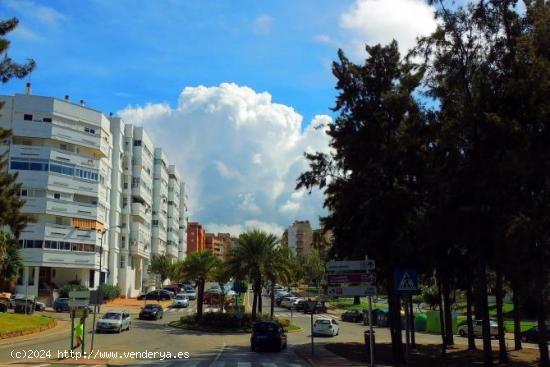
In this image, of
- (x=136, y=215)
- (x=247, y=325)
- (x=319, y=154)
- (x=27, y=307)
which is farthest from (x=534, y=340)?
(x=136, y=215)

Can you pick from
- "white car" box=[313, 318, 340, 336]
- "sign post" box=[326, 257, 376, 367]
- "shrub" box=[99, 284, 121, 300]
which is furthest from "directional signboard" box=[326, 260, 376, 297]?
"shrub" box=[99, 284, 121, 300]

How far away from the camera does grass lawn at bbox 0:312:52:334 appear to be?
37812 mm

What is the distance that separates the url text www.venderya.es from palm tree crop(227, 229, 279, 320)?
17841 millimetres

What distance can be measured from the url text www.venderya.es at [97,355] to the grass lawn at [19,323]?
9972 mm

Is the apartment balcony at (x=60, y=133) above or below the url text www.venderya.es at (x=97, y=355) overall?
above

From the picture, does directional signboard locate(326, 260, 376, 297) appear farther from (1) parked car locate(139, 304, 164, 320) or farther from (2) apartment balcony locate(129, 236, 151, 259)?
(2) apartment balcony locate(129, 236, 151, 259)

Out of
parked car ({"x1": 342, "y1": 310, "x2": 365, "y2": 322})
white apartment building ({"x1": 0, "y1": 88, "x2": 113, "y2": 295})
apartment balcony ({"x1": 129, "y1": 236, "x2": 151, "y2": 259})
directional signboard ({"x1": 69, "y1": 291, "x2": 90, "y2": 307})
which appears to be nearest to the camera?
directional signboard ({"x1": 69, "y1": 291, "x2": 90, "y2": 307})

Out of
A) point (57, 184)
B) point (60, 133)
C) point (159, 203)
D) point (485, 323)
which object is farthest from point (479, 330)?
point (159, 203)

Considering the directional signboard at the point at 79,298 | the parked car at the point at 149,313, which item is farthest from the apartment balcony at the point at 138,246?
the directional signboard at the point at 79,298

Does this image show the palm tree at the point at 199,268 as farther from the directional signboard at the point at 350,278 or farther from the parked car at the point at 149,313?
the directional signboard at the point at 350,278

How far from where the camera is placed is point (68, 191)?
240 feet

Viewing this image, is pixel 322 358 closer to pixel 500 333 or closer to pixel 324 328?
pixel 500 333

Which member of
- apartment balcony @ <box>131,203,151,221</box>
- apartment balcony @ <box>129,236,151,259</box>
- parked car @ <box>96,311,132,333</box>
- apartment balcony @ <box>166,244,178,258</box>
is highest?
apartment balcony @ <box>131,203,151,221</box>

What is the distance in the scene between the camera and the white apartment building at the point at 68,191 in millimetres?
70312
